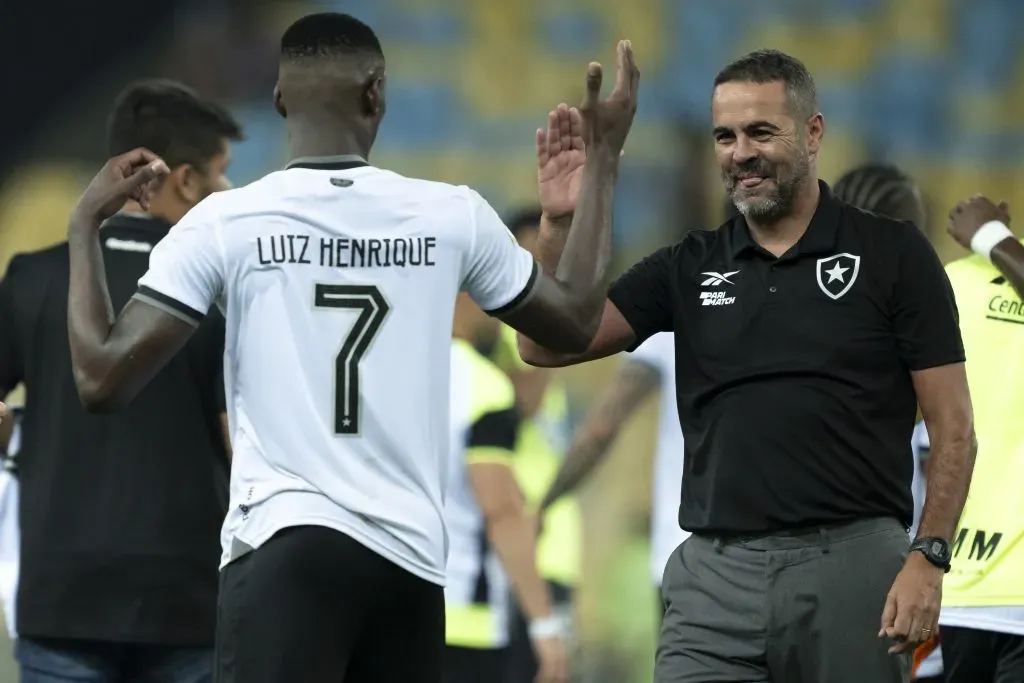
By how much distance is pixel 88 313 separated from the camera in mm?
3148

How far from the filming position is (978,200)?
184 inches

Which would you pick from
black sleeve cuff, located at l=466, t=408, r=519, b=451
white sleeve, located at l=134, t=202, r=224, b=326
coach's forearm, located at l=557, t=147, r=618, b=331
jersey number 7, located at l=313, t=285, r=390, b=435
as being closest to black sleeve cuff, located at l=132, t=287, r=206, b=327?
white sleeve, located at l=134, t=202, r=224, b=326

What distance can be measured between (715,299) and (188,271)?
4.27ft

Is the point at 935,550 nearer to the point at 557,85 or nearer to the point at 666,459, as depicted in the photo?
the point at 666,459

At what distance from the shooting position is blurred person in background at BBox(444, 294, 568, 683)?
18.0 ft

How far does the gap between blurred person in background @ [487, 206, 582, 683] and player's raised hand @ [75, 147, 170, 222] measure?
2799 millimetres

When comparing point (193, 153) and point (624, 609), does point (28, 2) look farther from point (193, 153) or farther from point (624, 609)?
point (193, 153)

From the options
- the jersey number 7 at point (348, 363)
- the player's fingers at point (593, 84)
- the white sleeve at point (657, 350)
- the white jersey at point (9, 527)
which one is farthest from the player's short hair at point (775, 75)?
the white jersey at point (9, 527)

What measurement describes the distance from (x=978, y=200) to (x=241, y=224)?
2.25 m

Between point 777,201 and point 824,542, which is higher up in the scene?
point 777,201

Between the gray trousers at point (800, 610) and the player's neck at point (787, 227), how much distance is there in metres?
0.63

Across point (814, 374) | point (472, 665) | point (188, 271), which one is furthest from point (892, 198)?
point (188, 271)

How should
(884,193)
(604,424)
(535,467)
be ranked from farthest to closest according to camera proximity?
1. (535,467)
2. (604,424)
3. (884,193)

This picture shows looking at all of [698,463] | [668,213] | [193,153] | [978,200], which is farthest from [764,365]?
[668,213]
